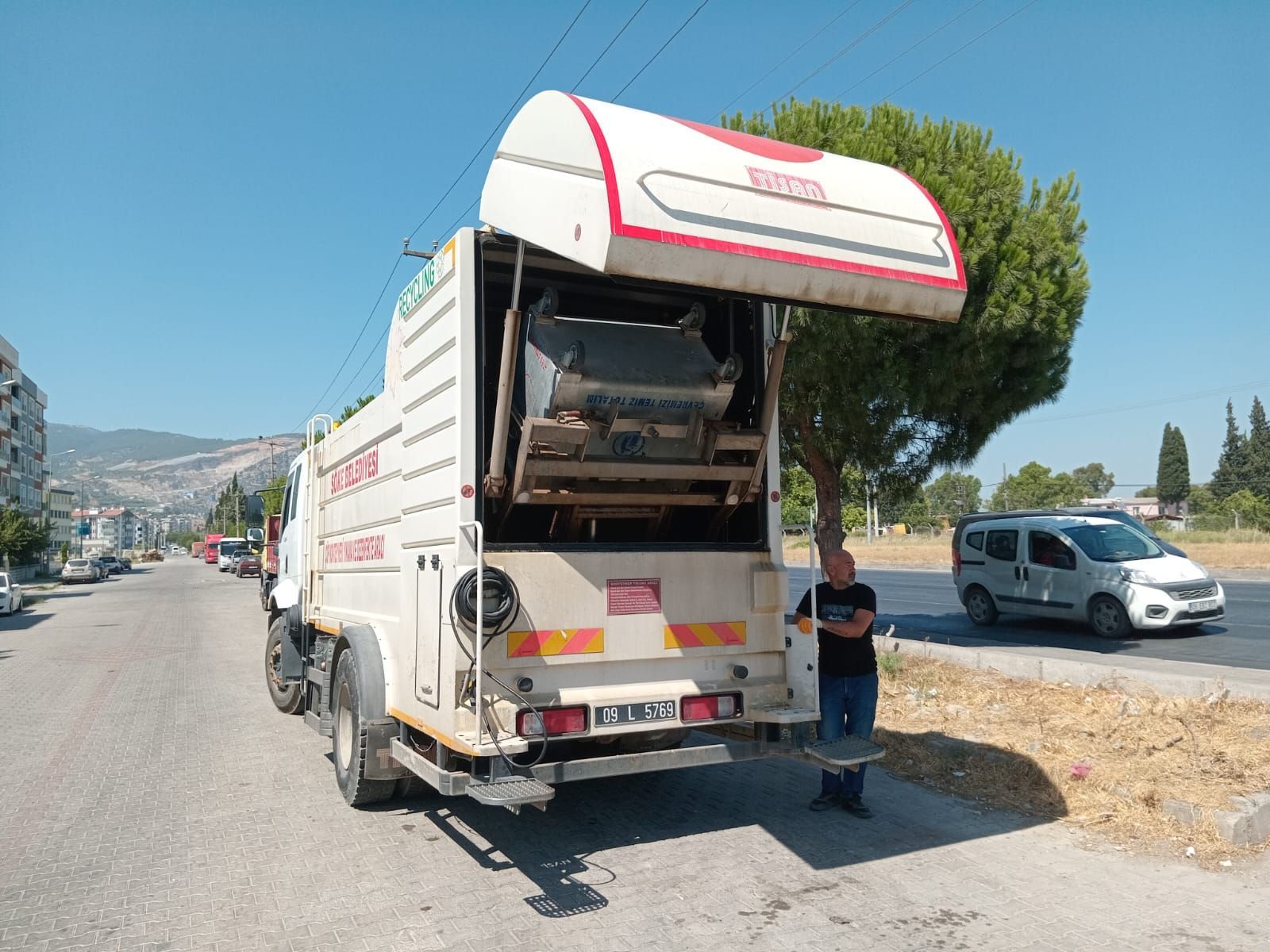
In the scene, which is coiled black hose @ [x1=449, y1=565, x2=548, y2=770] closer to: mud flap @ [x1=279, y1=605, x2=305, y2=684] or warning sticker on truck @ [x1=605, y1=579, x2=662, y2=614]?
warning sticker on truck @ [x1=605, y1=579, x2=662, y2=614]

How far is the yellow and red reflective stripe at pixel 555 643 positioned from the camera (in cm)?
508

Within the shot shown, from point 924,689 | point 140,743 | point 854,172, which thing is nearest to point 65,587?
point 140,743

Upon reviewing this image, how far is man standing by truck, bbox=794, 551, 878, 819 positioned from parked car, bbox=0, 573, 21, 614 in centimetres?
3055

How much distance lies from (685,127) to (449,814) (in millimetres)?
4557

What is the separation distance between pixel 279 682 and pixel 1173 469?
103m

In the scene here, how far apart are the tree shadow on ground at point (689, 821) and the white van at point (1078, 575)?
25.8 feet

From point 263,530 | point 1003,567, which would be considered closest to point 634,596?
point 263,530

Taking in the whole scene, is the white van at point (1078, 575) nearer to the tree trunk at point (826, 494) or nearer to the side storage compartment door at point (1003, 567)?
the side storage compartment door at point (1003, 567)

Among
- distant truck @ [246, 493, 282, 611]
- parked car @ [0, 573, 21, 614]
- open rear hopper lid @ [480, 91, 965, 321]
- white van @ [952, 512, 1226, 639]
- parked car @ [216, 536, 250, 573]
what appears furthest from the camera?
parked car @ [216, 536, 250, 573]

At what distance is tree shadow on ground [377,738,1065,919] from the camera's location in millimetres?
5270

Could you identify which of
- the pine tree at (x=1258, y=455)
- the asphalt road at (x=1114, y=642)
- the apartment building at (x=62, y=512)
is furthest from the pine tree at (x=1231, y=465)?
the apartment building at (x=62, y=512)

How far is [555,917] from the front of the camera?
14.9 feet

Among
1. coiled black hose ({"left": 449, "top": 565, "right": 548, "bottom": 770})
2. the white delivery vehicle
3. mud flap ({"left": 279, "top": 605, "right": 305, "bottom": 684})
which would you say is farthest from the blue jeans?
mud flap ({"left": 279, "top": 605, "right": 305, "bottom": 684})

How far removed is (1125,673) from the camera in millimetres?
8836
